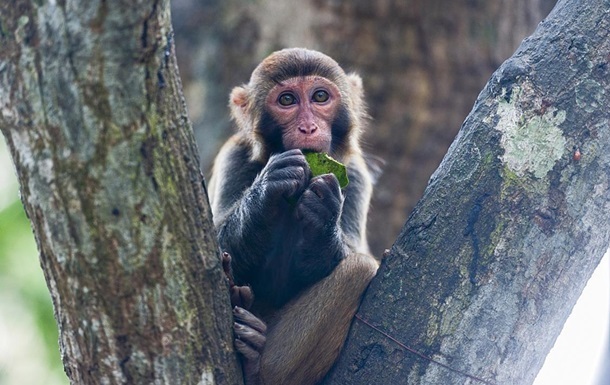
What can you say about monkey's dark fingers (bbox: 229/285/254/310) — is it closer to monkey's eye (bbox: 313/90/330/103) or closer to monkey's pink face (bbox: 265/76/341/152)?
monkey's pink face (bbox: 265/76/341/152)

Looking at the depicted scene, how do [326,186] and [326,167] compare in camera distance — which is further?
[326,167]

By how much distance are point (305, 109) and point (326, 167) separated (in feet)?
3.28

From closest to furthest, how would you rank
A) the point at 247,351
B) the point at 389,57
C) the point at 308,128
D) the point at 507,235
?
the point at 507,235
the point at 247,351
the point at 308,128
the point at 389,57

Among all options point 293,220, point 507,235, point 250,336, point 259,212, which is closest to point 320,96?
point 293,220

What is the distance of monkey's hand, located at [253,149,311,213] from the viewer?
15.7ft

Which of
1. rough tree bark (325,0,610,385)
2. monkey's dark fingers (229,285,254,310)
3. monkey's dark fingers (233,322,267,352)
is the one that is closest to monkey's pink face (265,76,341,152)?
monkey's dark fingers (229,285,254,310)

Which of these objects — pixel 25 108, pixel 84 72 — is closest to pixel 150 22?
pixel 84 72

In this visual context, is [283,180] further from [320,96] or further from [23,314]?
[23,314]

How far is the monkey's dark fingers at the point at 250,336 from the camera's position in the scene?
440 cm

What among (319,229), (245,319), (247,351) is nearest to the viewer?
(247,351)

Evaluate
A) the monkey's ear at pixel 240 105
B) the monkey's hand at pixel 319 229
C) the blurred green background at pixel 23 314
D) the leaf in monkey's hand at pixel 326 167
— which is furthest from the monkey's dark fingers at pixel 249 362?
the blurred green background at pixel 23 314

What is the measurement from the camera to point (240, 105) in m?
6.98

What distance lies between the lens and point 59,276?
11.1 ft

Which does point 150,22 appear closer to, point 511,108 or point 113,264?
point 113,264
